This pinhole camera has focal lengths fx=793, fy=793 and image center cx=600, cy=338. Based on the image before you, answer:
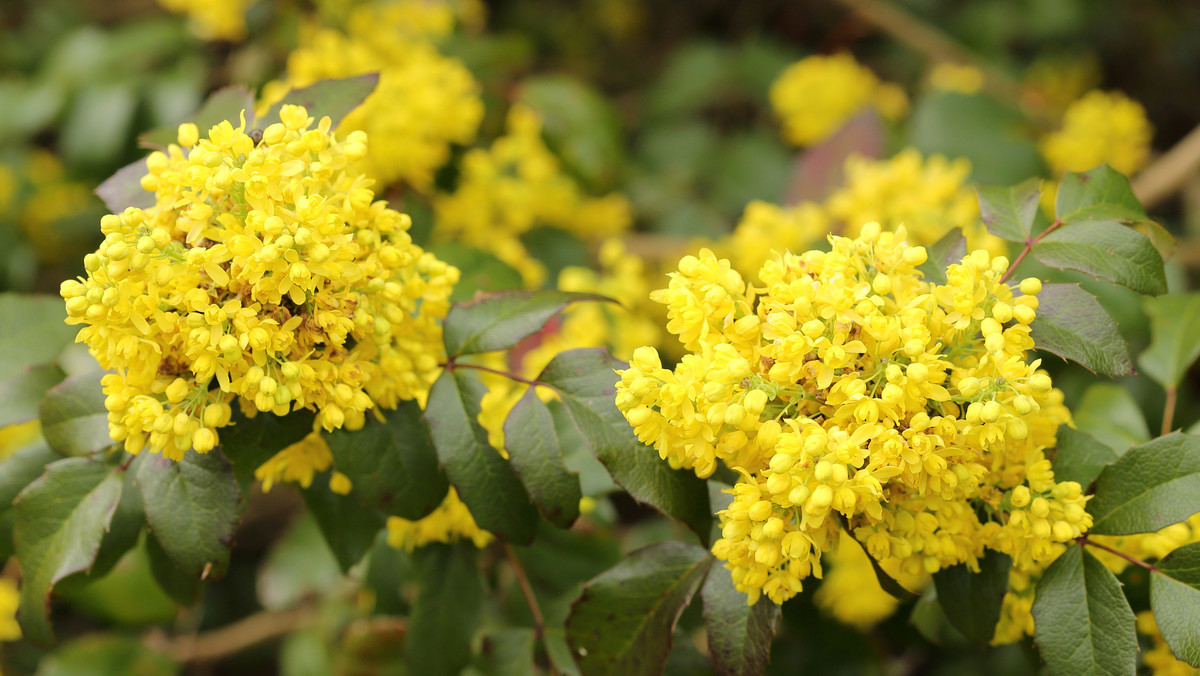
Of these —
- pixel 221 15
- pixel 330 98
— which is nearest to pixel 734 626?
pixel 330 98

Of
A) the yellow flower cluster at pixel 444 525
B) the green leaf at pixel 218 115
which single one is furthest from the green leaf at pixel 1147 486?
the green leaf at pixel 218 115

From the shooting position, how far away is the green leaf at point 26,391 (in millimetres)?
1384

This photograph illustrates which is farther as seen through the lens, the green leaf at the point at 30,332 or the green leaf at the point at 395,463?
the green leaf at the point at 30,332

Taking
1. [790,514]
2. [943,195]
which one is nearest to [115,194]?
[790,514]

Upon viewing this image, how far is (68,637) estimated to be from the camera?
3189 mm

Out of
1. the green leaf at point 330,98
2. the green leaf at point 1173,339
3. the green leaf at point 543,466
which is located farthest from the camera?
the green leaf at point 1173,339

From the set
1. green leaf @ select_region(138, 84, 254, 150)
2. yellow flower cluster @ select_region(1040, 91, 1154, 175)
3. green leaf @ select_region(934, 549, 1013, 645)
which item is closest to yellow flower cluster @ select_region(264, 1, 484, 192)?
green leaf @ select_region(138, 84, 254, 150)

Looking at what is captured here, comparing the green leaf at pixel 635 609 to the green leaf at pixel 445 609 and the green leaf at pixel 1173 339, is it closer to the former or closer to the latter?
the green leaf at pixel 445 609

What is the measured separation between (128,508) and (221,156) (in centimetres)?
66

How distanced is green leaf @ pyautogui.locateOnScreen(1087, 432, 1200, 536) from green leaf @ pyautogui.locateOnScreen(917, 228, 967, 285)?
36cm

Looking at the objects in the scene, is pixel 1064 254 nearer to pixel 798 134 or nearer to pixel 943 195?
pixel 943 195

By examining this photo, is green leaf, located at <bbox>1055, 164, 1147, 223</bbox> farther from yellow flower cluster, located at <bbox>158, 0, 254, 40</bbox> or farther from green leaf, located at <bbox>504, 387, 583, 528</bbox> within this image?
yellow flower cluster, located at <bbox>158, 0, 254, 40</bbox>

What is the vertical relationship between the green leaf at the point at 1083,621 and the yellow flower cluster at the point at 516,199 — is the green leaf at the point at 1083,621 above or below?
above

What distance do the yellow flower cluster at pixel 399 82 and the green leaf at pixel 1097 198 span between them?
59.7 inches
